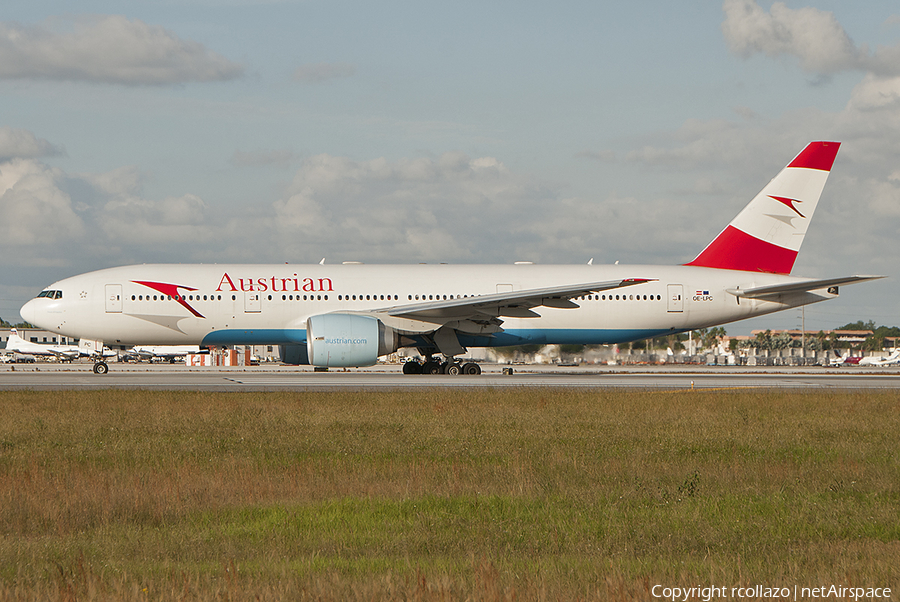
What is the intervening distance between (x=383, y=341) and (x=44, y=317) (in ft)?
42.8

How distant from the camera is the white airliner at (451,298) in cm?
2883

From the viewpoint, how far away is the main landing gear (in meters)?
29.7

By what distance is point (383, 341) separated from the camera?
2709 centimetres

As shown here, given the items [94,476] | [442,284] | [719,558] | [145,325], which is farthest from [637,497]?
[145,325]

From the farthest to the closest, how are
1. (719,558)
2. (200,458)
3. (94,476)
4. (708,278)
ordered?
(708,278)
(200,458)
(94,476)
(719,558)

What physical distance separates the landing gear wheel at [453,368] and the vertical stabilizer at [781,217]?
11865 mm

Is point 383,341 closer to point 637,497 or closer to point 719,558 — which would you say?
point 637,497

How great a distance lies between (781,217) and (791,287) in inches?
149

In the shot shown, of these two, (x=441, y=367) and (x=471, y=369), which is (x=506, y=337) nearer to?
(x=471, y=369)

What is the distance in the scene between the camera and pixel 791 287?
1171 inches

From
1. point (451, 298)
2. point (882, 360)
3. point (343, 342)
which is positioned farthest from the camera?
point (882, 360)

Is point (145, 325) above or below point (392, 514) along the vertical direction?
above

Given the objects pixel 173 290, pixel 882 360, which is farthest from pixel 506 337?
pixel 882 360

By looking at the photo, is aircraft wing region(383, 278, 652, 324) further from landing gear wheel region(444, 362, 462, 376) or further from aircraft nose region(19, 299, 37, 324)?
aircraft nose region(19, 299, 37, 324)
